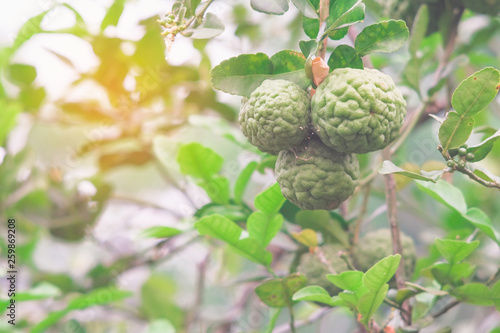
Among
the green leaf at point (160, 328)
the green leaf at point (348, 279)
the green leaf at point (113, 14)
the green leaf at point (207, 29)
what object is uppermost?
the green leaf at point (207, 29)

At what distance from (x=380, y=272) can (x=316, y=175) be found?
172mm

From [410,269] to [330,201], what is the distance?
1.04 feet

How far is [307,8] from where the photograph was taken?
684 millimetres

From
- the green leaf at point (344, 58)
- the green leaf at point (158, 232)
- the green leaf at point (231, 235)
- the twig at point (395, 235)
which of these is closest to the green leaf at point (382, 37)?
the green leaf at point (344, 58)

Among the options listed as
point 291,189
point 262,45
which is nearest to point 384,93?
point 291,189

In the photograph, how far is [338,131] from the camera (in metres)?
0.62

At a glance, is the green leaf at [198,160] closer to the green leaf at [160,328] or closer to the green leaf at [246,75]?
the green leaf at [246,75]

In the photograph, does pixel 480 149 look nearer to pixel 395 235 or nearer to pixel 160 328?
pixel 395 235

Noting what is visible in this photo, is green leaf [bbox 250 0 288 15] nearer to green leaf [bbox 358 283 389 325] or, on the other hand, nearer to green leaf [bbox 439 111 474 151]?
green leaf [bbox 439 111 474 151]

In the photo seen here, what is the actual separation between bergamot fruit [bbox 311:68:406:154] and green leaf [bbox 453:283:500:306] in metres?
0.31

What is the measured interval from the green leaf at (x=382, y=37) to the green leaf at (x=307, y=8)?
8 centimetres

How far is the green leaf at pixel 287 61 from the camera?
70 cm

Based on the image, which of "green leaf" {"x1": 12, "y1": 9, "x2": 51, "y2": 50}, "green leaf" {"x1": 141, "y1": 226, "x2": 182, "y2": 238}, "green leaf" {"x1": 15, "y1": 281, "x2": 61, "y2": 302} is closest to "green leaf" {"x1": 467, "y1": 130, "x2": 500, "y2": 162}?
"green leaf" {"x1": 141, "y1": 226, "x2": 182, "y2": 238}

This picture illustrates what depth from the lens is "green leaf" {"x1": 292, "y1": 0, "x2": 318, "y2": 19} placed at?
672mm
